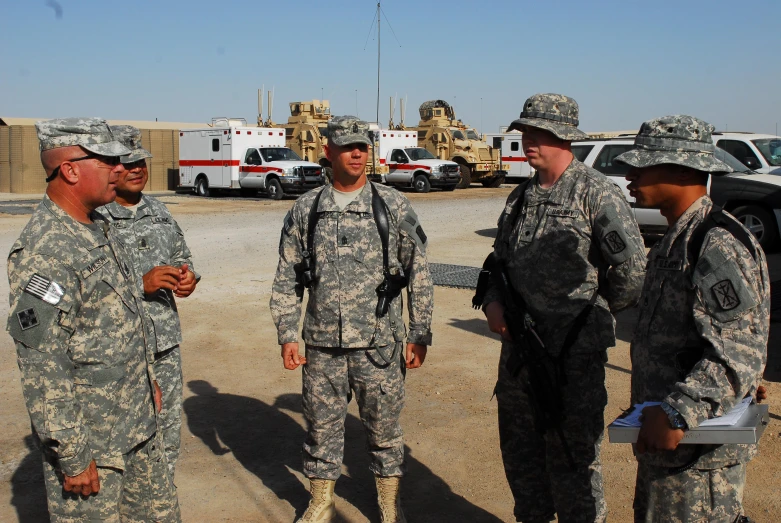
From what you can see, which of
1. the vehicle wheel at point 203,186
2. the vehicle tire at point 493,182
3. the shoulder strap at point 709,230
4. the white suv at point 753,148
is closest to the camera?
the shoulder strap at point 709,230

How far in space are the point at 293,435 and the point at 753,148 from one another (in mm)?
12144

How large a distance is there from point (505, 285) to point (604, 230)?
540 mm

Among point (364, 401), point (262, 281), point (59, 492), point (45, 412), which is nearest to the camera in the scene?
point (45, 412)

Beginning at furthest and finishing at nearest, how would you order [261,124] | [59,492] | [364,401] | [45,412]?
[261,124] < [364,401] < [59,492] < [45,412]

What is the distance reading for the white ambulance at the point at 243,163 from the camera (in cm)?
2541

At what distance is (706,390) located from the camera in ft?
7.71

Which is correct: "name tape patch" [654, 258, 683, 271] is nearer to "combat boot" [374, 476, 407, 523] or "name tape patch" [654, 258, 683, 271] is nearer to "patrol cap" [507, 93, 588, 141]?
"patrol cap" [507, 93, 588, 141]

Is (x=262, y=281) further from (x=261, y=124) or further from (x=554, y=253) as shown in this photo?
(x=261, y=124)

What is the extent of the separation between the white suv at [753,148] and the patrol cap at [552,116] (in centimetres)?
1196

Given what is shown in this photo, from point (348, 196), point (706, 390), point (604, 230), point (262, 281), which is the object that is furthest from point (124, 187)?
point (262, 281)

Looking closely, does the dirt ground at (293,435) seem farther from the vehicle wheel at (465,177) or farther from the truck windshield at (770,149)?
the vehicle wheel at (465,177)

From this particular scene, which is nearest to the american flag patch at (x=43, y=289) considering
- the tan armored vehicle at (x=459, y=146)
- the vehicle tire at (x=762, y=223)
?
the vehicle tire at (x=762, y=223)

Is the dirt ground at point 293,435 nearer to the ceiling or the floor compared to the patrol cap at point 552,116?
nearer to the floor

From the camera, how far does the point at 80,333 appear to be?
2766mm
